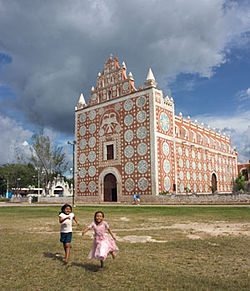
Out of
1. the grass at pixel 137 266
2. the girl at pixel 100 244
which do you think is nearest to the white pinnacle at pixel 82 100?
the grass at pixel 137 266

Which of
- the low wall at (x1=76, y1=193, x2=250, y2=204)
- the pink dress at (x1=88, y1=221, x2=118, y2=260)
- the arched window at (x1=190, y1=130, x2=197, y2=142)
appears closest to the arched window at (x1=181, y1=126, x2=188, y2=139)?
the arched window at (x1=190, y1=130, x2=197, y2=142)

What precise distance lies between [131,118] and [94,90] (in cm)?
865

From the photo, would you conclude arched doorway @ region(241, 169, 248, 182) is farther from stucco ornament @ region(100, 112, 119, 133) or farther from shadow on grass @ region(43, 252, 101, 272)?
shadow on grass @ region(43, 252, 101, 272)

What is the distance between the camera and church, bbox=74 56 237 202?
32.8 metres

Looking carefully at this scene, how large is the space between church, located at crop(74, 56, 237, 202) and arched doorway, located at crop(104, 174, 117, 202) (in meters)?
0.06

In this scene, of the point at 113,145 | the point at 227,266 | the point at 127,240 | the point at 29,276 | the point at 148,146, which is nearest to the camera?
the point at 29,276

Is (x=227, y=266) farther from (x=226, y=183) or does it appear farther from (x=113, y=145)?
(x=226, y=183)

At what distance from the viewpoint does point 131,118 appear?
34750mm

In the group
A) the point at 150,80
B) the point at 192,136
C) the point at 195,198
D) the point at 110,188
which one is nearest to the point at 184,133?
the point at 192,136

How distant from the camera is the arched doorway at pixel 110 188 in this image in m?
36.0

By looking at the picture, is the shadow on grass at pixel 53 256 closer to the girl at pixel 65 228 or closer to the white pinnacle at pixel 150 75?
the girl at pixel 65 228

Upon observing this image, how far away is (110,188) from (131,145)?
251 inches

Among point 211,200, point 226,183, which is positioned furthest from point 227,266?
point 226,183

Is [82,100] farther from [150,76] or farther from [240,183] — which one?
[240,183]
